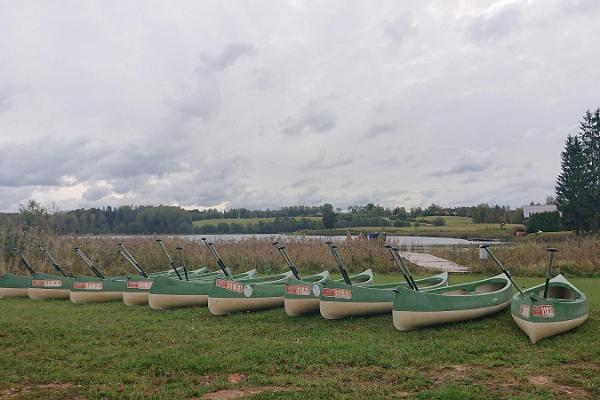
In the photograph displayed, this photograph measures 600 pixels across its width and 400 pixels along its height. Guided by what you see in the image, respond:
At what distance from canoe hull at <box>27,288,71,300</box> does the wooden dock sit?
1241 cm

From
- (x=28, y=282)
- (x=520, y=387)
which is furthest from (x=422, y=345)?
(x=28, y=282)

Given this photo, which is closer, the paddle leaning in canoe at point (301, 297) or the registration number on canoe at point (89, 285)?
the paddle leaning in canoe at point (301, 297)

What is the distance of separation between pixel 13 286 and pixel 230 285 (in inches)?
291

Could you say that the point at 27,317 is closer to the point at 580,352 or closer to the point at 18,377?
the point at 18,377

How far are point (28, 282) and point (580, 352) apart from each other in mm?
12962

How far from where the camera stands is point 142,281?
1162 cm

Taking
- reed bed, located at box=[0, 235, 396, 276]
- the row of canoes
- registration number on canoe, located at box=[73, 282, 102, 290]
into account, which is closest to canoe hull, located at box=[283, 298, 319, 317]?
the row of canoes

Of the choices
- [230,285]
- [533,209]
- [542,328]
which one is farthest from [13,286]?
[533,209]

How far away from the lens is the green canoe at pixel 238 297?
9914 millimetres

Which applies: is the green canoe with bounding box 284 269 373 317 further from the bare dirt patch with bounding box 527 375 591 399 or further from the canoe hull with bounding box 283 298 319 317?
the bare dirt patch with bounding box 527 375 591 399

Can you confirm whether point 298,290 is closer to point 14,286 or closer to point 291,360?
point 291,360

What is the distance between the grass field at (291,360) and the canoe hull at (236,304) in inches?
16.0

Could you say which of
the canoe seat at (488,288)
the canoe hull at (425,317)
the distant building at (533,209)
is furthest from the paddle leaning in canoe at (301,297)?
the distant building at (533,209)

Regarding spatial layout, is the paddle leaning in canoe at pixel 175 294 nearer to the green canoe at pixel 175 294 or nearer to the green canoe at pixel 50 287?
the green canoe at pixel 175 294
